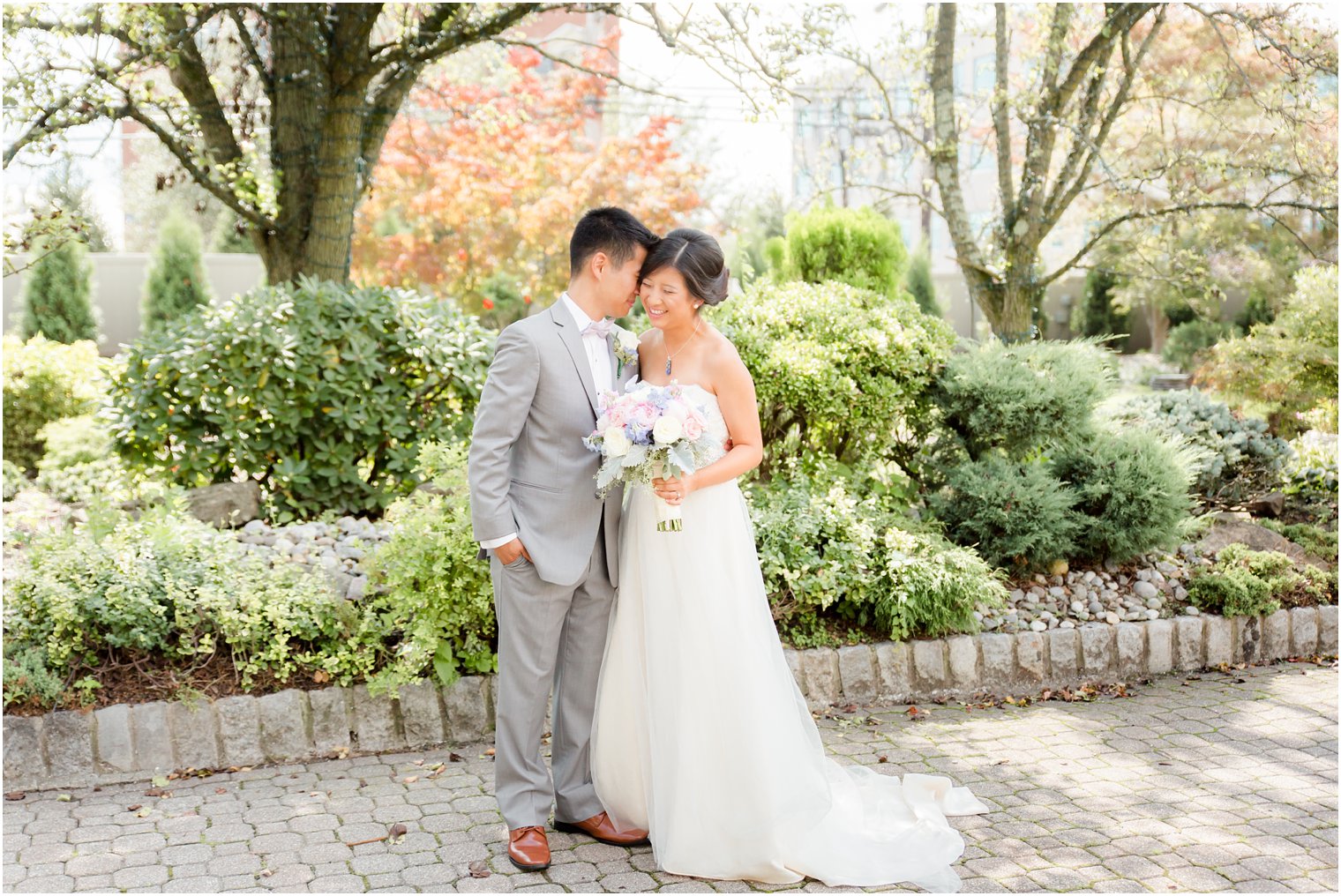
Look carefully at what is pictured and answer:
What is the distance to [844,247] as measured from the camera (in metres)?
8.18

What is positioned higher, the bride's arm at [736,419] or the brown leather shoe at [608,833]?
the bride's arm at [736,419]

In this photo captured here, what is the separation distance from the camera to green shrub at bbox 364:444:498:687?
447 cm

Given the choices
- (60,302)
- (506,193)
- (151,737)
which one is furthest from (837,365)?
(60,302)

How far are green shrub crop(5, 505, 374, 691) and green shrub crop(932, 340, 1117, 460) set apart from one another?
3344 mm

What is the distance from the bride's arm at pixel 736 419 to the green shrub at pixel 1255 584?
326cm

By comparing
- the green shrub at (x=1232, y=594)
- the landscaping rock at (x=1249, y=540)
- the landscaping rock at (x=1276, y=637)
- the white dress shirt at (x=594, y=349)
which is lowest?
the landscaping rock at (x=1276, y=637)

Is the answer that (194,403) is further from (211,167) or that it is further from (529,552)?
(529,552)

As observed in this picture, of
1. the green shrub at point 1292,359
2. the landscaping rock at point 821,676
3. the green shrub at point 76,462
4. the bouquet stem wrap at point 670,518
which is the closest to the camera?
the bouquet stem wrap at point 670,518

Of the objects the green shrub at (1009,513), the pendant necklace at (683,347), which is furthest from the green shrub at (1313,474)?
the pendant necklace at (683,347)

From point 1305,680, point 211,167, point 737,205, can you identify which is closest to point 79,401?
point 211,167

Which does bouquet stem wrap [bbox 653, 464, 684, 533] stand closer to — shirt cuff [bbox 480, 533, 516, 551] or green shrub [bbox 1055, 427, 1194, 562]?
shirt cuff [bbox 480, 533, 516, 551]

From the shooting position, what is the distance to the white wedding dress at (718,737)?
3480 mm

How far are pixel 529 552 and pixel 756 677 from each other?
33.5 inches

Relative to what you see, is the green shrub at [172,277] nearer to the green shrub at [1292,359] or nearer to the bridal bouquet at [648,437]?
the green shrub at [1292,359]
